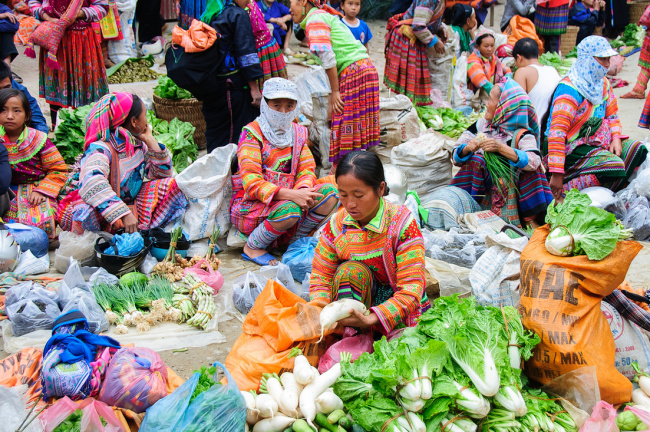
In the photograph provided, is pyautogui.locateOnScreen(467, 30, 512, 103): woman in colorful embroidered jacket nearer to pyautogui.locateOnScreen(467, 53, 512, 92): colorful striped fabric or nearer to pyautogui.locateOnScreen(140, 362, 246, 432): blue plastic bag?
pyautogui.locateOnScreen(467, 53, 512, 92): colorful striped fabric

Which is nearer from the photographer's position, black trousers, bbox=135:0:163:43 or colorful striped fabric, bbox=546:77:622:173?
colorful striped fabric, bbox=546:77:622:173

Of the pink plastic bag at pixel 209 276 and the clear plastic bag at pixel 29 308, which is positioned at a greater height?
the clear plastic bag at pixel 29 308

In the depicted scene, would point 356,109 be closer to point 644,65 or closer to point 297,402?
point 297,402

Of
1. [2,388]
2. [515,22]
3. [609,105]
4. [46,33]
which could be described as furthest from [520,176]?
[515,22]

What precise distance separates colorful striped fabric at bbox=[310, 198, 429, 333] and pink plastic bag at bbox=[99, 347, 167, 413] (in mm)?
840

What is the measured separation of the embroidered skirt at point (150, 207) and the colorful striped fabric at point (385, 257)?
1735 millimetres

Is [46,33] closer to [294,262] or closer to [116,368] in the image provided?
[294,262]

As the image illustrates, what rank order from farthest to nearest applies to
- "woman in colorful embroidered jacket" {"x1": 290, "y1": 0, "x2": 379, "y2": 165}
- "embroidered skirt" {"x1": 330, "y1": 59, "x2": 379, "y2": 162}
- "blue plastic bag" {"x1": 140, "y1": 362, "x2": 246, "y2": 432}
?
1. "embroidered skirt" {"x1": 330, "y1": 59, "x2": 379, "y2": 162}
2. "woman in colorful embroidered jacket" {"x1": 290, "y1": 0, "x2": 379, "y2": 165}
3. "blue plastic bag" {"x1": 140, "y1": 362, "x2": 246, "y2": 432}

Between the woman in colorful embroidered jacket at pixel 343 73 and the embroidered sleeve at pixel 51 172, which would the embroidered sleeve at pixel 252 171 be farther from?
the woman in colorful embroidered jacket at pixel 343 73

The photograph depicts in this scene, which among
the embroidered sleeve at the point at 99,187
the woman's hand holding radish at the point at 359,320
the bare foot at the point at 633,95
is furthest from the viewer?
the bare foot at the point at 633,95

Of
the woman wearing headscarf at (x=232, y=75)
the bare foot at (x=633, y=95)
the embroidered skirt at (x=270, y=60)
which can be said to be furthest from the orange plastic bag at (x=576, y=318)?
the bare foot at (x=633, y=95)

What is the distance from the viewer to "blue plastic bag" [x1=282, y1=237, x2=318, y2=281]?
3.91 m

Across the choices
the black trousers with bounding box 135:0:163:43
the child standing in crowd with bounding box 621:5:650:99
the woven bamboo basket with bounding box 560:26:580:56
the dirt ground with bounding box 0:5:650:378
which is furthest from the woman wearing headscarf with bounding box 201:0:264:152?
the woven bamboo basket with bounding box 560:26:580:56

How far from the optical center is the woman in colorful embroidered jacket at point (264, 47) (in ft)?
16.6
